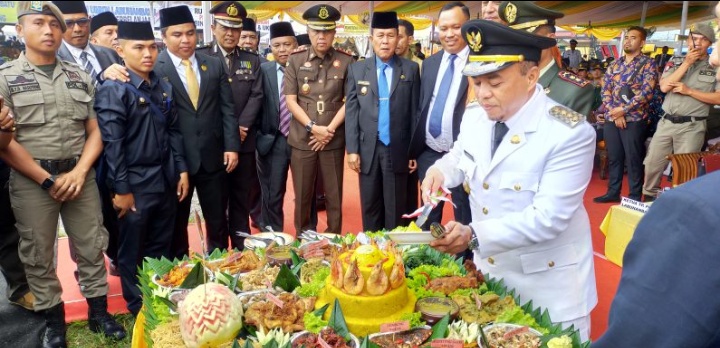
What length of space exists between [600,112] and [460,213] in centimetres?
435

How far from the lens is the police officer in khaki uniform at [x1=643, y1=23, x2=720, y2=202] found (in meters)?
5.41

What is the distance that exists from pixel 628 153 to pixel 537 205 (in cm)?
499

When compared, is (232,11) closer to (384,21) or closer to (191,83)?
(191,83)

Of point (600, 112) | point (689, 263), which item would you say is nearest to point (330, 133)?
point (689, 263)

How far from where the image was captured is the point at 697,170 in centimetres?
446

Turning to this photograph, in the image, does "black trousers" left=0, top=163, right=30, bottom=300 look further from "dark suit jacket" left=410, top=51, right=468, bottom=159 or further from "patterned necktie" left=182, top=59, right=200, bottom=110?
"dark suit jacket" left=410, top=51, right=468, bottom=159

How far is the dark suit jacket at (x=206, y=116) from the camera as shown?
3783 millimetres

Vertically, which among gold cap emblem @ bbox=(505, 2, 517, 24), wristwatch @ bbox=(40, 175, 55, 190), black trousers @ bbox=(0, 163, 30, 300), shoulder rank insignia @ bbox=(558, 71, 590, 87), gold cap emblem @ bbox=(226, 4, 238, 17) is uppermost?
gold cap emblem @ bbox=(226, 4, 238, 17)

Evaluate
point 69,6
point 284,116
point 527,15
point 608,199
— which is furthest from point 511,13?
point 608,199

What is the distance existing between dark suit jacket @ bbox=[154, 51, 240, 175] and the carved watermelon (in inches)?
87.9

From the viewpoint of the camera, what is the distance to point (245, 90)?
4641 mm

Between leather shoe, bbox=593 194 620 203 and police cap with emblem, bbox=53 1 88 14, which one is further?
leather shoe, bbox=593 194 620 203

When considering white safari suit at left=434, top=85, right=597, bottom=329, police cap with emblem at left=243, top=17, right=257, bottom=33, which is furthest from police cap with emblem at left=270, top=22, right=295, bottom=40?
white safari suit at left=434, top=85, right=597, bottom=329

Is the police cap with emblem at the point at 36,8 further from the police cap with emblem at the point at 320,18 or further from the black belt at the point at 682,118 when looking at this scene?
the black belt at the point at 682,118
